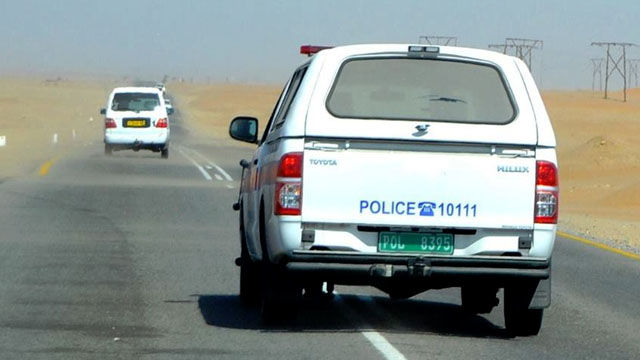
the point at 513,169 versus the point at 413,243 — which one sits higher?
the point at 513,169

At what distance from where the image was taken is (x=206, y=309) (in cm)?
1184

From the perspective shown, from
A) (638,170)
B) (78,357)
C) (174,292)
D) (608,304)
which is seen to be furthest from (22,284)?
(638,170)

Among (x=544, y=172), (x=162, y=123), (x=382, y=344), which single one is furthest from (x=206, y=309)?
(x=162, y=123)

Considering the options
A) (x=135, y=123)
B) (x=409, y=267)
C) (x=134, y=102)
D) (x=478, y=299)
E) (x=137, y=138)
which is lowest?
(x=137, y=138)

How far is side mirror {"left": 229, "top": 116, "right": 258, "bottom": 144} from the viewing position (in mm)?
12234

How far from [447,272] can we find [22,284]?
4.79m

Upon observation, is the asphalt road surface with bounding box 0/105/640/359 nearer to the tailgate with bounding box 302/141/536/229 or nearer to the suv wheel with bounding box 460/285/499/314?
the suv wheel with bounding box 460/285/499/314

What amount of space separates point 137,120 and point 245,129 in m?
29.2

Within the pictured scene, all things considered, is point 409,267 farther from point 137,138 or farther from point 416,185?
point 137,138

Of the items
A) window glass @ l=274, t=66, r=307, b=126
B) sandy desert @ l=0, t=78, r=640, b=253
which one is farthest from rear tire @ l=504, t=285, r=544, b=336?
sandy desert @ l=0, t=78, r=640, b=253

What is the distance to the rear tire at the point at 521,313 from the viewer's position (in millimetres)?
10352

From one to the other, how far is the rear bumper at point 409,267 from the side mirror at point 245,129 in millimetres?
2513

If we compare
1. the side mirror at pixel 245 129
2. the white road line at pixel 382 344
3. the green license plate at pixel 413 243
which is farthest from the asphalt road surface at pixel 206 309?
the side mirror at pixel 245 129

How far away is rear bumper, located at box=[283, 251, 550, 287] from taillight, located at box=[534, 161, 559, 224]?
11.2 inches
